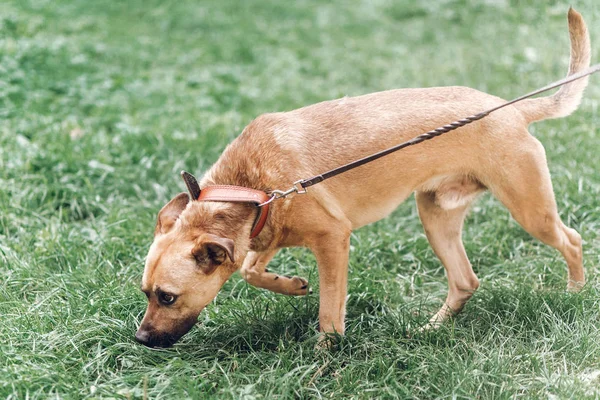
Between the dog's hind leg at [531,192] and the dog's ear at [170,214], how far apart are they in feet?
6.61

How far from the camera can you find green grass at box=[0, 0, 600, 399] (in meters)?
3.84

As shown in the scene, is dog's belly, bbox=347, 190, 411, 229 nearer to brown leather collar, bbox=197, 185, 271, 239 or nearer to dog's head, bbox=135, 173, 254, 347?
brown leather collar, bbox=197, 185, 271, 239

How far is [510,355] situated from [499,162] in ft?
4.00

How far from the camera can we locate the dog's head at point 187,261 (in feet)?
12.4

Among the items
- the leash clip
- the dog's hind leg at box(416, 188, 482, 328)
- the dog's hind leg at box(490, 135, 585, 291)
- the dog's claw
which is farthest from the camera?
the dog's hind leg at box(416, 188, 482, 328)

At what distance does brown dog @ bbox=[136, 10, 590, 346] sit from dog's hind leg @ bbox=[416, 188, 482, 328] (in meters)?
0.04

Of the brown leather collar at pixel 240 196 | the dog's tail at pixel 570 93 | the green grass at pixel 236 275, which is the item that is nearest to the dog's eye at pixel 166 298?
the green grass at pixel 236 275

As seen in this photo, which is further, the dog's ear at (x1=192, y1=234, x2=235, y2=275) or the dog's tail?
the dog's tail

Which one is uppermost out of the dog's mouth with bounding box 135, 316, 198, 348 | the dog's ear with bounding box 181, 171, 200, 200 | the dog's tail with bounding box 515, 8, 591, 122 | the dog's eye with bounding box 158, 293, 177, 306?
the dog's ear with bounding box 181, 171, 200, 200

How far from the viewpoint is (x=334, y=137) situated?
440 centimetres

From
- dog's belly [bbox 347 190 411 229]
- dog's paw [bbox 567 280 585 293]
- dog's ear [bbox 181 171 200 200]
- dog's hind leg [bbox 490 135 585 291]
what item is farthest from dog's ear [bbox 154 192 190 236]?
dog's paw [bbox 567 280 585 293]

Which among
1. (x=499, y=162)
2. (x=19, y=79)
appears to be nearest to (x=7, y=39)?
(x=19, y=79)

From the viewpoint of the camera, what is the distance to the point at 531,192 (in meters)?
4.42

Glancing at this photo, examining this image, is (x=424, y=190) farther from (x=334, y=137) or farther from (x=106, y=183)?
(x=106, y=183)
